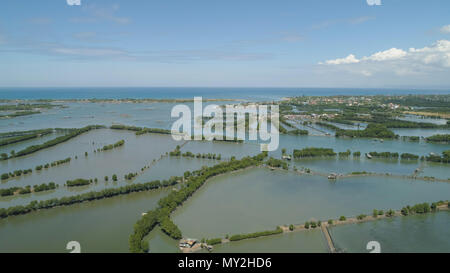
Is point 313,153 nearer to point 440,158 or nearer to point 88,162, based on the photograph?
point 440,158

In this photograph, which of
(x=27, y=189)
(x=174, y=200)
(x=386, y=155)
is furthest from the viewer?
(x=386, y=155)

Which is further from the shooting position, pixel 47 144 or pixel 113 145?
pixel 113 145

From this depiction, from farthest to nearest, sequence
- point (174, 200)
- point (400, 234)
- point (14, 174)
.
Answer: point (14, 174)
point (174, 200)
point (400, 234)

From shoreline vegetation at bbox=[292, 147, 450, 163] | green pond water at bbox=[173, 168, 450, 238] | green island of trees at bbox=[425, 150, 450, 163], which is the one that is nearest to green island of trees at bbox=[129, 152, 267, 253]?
green pond water at bbox=[173, 168, 450, 238]

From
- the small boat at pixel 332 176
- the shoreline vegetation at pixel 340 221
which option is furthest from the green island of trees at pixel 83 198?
the small boat at pixel 332 176

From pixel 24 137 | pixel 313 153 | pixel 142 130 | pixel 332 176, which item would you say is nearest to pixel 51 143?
pixel 24 137
